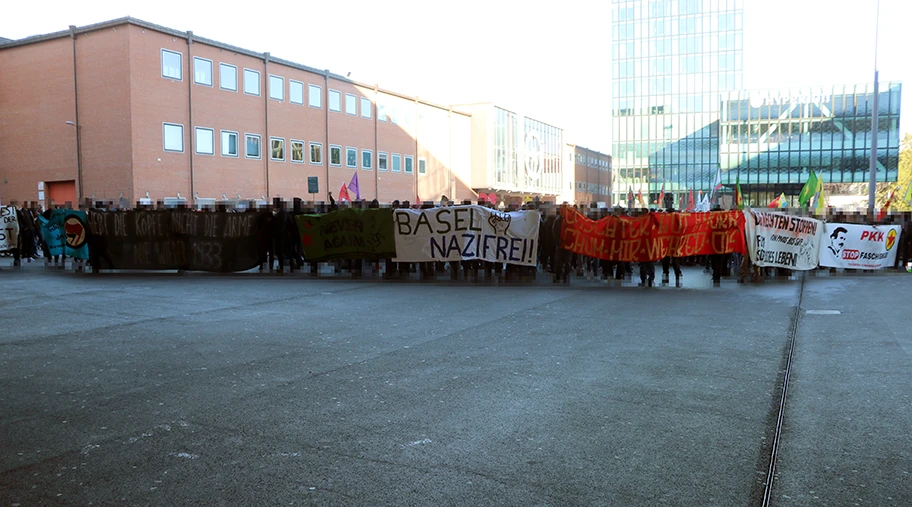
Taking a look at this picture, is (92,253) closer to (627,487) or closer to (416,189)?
(627,487)

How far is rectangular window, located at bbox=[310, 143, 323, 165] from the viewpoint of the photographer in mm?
51781

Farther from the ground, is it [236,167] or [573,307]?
[236,167]

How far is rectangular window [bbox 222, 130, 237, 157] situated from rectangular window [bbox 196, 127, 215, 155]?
0.88 meters

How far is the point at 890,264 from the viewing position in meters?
20.7

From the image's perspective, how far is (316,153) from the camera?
5212 cm

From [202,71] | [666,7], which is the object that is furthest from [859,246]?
[666,7]

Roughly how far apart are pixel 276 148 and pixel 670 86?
7947cm

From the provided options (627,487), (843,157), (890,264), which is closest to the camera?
(627,487)

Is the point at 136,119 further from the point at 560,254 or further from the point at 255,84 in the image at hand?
the point at 560,254

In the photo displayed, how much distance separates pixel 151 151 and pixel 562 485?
131 ft

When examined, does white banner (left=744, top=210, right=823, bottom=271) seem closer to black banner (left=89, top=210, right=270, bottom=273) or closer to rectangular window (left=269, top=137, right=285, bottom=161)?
black banner (left=89, top=210, right=270, bottom=273)

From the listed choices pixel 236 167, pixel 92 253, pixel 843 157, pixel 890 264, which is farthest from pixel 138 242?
pixel 843 157

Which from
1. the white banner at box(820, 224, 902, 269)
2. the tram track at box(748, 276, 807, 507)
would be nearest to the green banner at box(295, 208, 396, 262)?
the tram track at box(748, 276, 807, 507)

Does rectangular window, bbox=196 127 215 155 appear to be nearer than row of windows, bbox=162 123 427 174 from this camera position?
No
